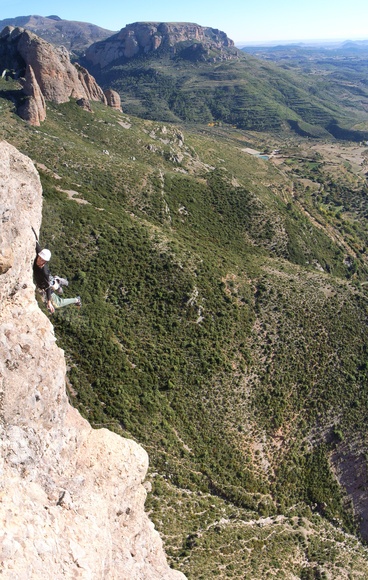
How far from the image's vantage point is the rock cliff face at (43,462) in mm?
13344

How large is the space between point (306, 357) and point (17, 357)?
4026cm

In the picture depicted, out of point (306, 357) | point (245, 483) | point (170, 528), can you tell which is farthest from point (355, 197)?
point (170, 528)

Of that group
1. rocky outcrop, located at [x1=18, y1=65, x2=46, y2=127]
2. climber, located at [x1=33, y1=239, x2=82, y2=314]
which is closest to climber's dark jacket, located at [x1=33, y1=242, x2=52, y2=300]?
climber, located at [x1=33, y1=239, x2=82, y2=314]

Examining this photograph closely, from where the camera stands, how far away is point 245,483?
127 feet

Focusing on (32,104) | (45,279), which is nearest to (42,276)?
(45,279)

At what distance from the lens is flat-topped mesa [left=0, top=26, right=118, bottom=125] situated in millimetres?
75250

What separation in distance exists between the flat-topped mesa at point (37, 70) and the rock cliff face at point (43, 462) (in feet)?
214

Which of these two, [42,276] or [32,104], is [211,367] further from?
[32,104]

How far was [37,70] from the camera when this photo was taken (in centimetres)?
8212

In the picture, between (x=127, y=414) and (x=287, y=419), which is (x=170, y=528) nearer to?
(x=127, y=414)

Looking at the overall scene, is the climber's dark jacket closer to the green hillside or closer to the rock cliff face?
the rock cliff face

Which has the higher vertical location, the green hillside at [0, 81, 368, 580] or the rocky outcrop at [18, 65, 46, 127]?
the rocky outcrop at [18, 65, 46, 127]

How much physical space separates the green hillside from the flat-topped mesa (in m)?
8.06

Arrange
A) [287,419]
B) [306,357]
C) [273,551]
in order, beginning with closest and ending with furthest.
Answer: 1. [273,551]
2. [287,419]
3. [306,357]
